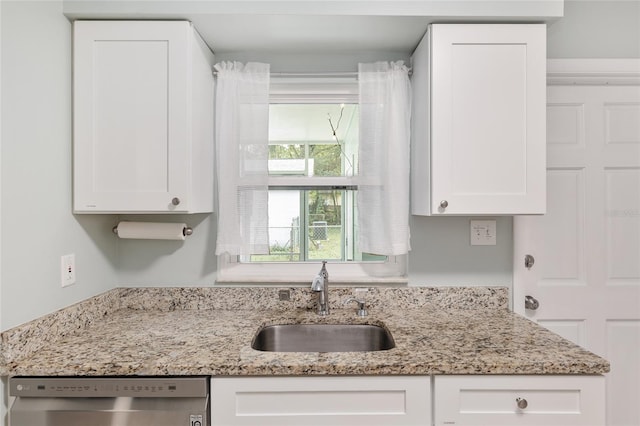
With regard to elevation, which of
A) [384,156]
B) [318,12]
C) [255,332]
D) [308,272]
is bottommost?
[255,332]

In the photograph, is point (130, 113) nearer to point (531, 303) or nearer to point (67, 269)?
point (67, 269)

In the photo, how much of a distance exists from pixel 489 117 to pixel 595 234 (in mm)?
931

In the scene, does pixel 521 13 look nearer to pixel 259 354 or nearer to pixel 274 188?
pixel 274 188

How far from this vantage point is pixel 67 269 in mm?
1503

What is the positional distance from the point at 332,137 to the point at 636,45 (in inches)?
60.5

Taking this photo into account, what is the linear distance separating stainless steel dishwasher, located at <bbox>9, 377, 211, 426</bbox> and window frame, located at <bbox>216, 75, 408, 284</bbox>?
0.74m

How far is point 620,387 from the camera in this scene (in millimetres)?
1973

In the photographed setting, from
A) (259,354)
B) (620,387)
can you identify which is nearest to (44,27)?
(259,354)

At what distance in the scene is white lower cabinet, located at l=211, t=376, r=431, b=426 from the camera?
49.1 inches

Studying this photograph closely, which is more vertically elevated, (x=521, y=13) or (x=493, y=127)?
(x=521, y=13)

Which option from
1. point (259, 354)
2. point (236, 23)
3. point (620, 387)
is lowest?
point (620, 387)

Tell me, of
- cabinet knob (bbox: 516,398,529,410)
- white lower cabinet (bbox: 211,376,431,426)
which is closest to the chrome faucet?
white lower cabinet (bbox: 211,376,431,426)

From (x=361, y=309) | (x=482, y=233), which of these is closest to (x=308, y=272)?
(x=361, y=309)

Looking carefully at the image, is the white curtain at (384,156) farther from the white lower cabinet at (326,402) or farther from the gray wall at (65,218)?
the white lower cabinet at (326,402)
